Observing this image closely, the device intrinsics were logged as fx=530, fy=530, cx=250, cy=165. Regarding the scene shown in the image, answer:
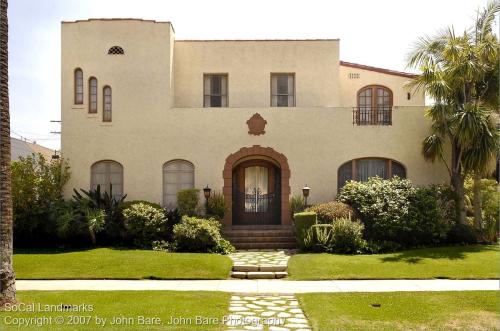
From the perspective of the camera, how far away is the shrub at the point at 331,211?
17.4m

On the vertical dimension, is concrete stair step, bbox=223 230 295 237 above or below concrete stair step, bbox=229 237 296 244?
above

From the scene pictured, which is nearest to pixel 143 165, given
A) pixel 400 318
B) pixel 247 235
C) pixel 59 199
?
pixel 59 199

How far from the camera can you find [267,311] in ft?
31.7

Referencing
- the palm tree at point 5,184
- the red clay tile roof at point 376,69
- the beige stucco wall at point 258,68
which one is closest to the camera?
the palm tree at point 5,184

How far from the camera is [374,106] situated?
2186cm

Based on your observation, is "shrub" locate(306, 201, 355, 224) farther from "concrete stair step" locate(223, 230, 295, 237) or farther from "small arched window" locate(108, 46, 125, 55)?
"small arched window" locate(108, 46, 125, 55)

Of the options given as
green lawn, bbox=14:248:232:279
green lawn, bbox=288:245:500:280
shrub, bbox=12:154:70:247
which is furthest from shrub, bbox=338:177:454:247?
shrub, bbox=12:154:70:247

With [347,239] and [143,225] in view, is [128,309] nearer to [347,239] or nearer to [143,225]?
[143,225]

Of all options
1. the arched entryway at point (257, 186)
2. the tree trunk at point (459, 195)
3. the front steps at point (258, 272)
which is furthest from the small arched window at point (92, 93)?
the tree trunk at point (459, 195)

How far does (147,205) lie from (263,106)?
6150 mm

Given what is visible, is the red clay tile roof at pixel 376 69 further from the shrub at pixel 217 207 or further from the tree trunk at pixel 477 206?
the shrub at pixel 217 207

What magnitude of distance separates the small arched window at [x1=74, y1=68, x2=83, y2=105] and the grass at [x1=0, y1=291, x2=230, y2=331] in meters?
10.2

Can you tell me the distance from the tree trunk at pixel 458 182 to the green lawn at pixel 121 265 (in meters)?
8.31

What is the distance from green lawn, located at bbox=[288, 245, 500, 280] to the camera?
1333cm
